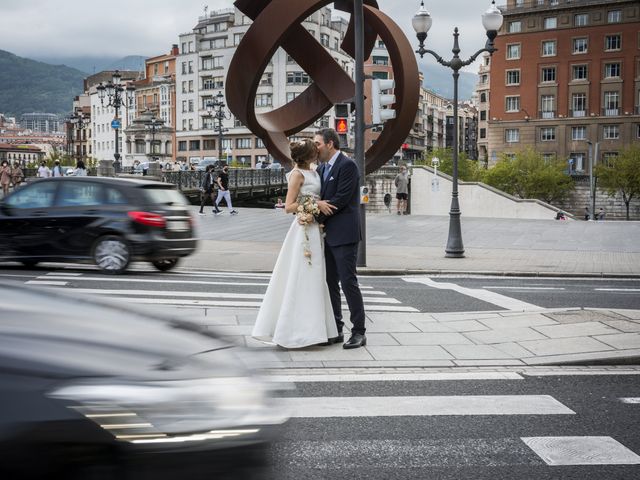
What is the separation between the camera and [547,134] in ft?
276

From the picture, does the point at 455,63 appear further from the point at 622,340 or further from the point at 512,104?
the point at 512,104

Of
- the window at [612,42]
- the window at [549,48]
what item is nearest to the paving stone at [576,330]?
the window at [612,42]

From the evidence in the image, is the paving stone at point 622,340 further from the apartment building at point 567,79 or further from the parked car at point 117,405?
the apartment building at point 567,79

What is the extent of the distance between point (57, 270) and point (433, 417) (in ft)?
34.4

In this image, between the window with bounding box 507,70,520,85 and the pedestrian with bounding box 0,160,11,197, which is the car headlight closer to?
the pedestrian with bounding box 0,160,11,197

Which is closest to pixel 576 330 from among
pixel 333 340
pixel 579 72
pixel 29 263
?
pixel 333 340

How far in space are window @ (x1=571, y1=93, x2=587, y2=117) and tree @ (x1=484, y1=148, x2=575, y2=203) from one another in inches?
388

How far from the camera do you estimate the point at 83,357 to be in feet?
8.11

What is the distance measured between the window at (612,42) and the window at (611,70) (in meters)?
1.75

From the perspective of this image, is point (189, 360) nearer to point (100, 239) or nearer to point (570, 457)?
point (570, 457)

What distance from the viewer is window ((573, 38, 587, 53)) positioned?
82750 mm

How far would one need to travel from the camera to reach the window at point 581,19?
82.6 metres

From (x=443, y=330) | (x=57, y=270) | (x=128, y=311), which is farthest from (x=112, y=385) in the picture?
(x=57, y=270)

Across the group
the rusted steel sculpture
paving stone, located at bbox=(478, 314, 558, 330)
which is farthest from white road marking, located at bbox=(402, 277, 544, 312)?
the rusted steel sculpture
